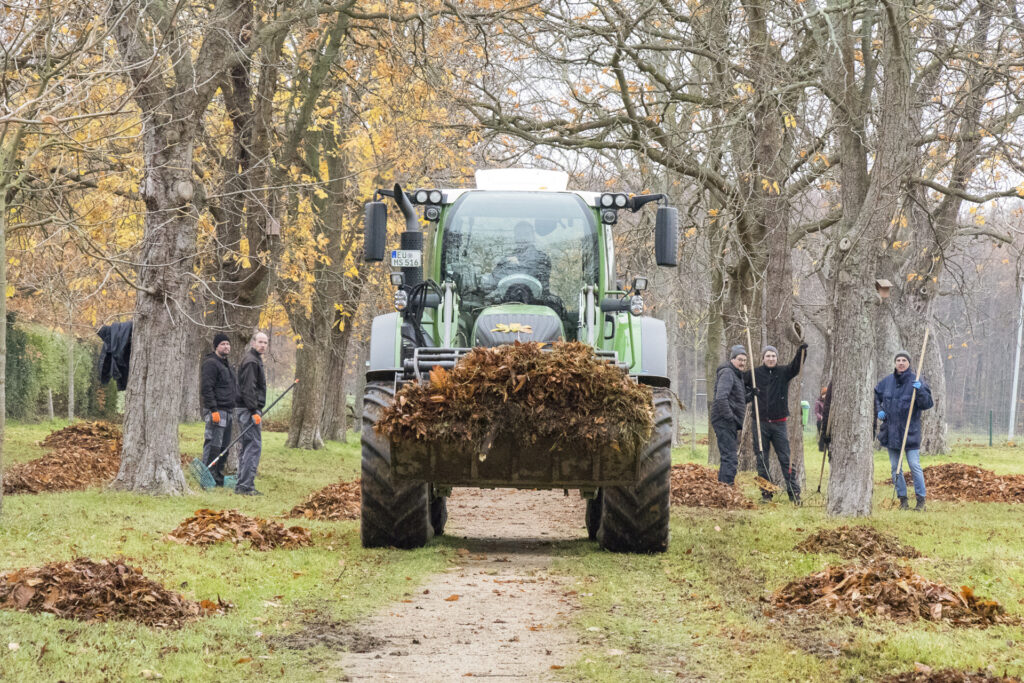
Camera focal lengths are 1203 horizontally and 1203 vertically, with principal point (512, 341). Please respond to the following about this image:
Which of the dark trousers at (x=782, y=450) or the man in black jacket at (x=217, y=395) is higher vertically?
the man in black jacket at (x=217, y=395)

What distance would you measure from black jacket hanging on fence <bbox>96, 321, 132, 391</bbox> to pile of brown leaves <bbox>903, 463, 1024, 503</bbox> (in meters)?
10.2

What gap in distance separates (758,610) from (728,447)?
769 cm

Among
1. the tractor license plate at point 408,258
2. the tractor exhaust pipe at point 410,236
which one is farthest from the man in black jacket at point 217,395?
the tractor license plate at point 408,258

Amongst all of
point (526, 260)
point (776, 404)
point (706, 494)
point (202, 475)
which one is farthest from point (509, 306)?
point (202, 475)

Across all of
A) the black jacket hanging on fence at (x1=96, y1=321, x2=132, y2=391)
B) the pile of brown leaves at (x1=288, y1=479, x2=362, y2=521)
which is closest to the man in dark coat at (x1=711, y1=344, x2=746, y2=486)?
the pile of brown leaves at (x1=288, y1=479, x2=362, y2=521)

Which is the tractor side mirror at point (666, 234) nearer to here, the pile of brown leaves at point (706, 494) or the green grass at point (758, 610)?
the green grass at point (758, 610)

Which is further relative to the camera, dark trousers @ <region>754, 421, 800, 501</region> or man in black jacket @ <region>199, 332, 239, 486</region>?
man in black jacket @ <region>199, 332, 239, 486</region>

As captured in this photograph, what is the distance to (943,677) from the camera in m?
5.68

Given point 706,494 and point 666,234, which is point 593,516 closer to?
point 666,234

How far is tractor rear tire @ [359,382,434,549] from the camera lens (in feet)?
32.5

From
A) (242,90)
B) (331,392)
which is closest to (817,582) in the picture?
(242,90)

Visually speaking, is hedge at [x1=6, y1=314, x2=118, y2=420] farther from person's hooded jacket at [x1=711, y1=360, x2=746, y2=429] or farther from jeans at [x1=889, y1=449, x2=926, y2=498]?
jeans at [x1=889, y1=449, x2=926, y2=498]

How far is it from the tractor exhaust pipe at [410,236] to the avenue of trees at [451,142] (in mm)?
2543

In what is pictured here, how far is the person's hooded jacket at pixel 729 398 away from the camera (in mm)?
15336
